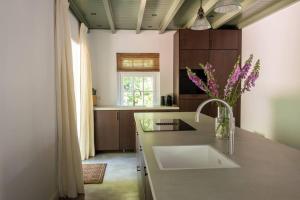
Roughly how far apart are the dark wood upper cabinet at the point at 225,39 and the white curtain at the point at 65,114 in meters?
2.99

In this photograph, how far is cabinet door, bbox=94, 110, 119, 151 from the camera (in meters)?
4.89

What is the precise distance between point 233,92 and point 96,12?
9.95ft

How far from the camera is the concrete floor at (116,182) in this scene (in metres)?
3.02

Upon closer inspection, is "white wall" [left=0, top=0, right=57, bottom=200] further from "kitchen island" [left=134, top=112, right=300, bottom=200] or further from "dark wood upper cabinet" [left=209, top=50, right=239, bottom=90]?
"dark wood upper cabinet" [left=209, top=50, right=239, bottom=90]

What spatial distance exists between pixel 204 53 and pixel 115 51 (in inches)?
72.8

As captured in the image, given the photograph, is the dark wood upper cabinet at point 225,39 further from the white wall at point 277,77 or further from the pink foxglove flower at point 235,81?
the pink foxglove flower at point 235,81

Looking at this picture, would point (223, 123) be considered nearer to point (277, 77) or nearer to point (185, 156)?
point (185, 156)

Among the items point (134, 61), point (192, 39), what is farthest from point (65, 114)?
point (192, 39)

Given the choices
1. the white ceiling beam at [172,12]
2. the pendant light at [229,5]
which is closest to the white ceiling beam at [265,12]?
the white ceiling beam at [172,12]

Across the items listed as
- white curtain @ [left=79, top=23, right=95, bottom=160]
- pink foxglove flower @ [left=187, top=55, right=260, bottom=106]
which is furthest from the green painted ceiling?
pink foxglove flower @ [left=187, top=55, right=260, bottom=106]

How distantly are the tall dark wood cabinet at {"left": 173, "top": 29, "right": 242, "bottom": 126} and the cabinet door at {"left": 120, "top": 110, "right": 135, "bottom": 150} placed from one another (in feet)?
3.31

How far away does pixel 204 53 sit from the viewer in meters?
4.93

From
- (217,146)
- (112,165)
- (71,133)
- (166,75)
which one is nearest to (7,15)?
(71,133)

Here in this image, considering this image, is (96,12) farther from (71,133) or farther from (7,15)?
(7,15)
